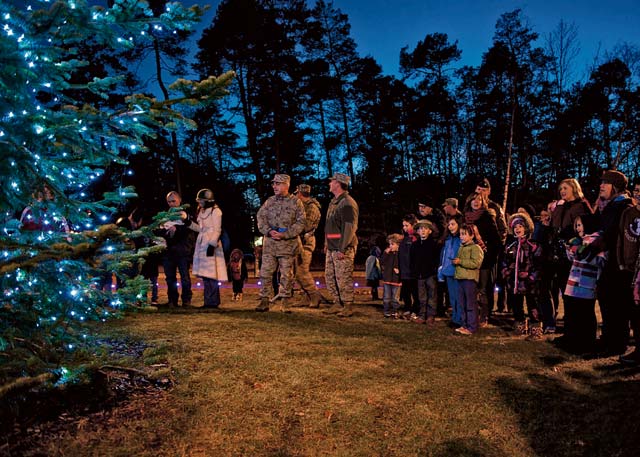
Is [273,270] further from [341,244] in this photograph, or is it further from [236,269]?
[236,269]

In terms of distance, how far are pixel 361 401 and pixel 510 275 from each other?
13.9 feet

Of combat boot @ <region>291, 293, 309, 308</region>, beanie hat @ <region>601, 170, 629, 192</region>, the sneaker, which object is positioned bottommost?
the sneaker

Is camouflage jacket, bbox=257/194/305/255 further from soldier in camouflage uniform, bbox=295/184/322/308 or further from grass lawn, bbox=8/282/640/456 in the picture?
grass lawn, bbox=8/282/640/456

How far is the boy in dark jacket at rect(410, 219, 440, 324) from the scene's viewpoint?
7.58m

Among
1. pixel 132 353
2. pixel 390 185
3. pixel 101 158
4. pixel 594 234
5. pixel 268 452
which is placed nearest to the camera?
pixel 268 452

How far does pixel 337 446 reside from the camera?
3.04 meters

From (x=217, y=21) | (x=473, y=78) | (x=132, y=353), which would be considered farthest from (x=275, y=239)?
(x=473, y=78)

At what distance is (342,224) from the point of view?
805 cm

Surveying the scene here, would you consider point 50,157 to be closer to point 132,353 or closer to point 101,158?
point 101,158

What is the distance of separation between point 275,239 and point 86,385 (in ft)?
15.9

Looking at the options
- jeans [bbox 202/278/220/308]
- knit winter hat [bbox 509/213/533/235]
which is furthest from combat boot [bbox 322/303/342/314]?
knit winter hat [bbox 509/213/533/235]

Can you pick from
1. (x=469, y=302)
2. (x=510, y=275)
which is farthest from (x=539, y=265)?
(x=469, y=302)

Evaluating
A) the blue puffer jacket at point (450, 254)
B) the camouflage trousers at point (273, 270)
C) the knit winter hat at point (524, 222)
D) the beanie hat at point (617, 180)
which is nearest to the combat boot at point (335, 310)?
the camouflage trousers at point (273, 270)

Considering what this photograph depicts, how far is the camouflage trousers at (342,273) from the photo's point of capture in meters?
8.03
